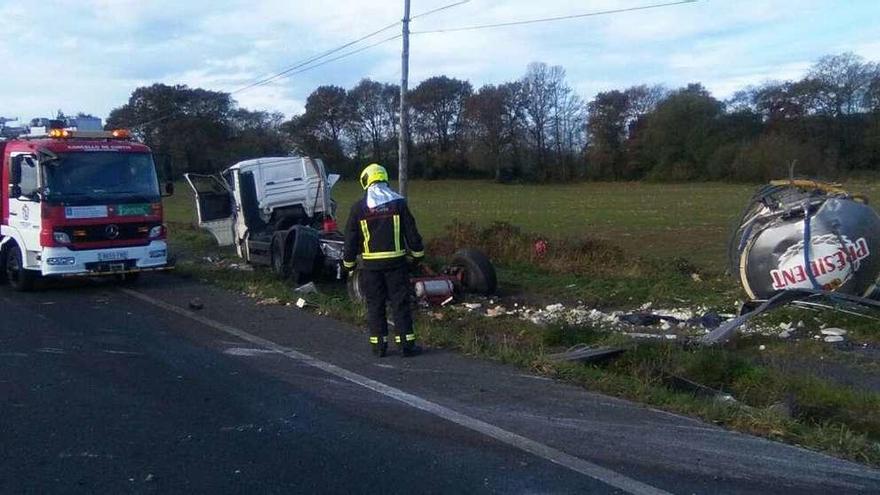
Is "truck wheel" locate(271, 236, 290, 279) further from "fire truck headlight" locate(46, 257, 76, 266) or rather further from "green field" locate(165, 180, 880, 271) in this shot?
"green field" locate(165, 180, 880, 271)

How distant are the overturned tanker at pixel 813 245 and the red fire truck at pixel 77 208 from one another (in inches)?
367

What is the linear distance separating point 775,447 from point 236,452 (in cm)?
347

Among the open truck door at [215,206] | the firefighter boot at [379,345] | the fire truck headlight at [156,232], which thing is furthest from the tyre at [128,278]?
the firefighter boot at [379,345]

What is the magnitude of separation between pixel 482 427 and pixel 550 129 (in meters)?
87.3

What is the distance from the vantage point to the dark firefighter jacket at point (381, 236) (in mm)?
9219

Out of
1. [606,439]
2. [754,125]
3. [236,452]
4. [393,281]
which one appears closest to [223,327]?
[393,281]

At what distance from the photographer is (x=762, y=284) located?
12.1 meters

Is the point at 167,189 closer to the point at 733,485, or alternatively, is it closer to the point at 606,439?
the point at 606,439

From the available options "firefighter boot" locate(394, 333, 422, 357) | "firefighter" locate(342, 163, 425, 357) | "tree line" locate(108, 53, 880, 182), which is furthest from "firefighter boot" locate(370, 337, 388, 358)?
"tree line" locate(108, 53, 880, 182)

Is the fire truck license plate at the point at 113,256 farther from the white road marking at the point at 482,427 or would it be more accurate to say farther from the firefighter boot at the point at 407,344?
the firefighter boot at the point at 407,344

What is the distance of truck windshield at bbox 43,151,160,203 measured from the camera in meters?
14.5

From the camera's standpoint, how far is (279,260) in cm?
1633

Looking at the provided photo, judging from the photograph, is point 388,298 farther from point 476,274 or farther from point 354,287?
point 476,274

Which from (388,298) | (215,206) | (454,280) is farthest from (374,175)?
(215,206)
